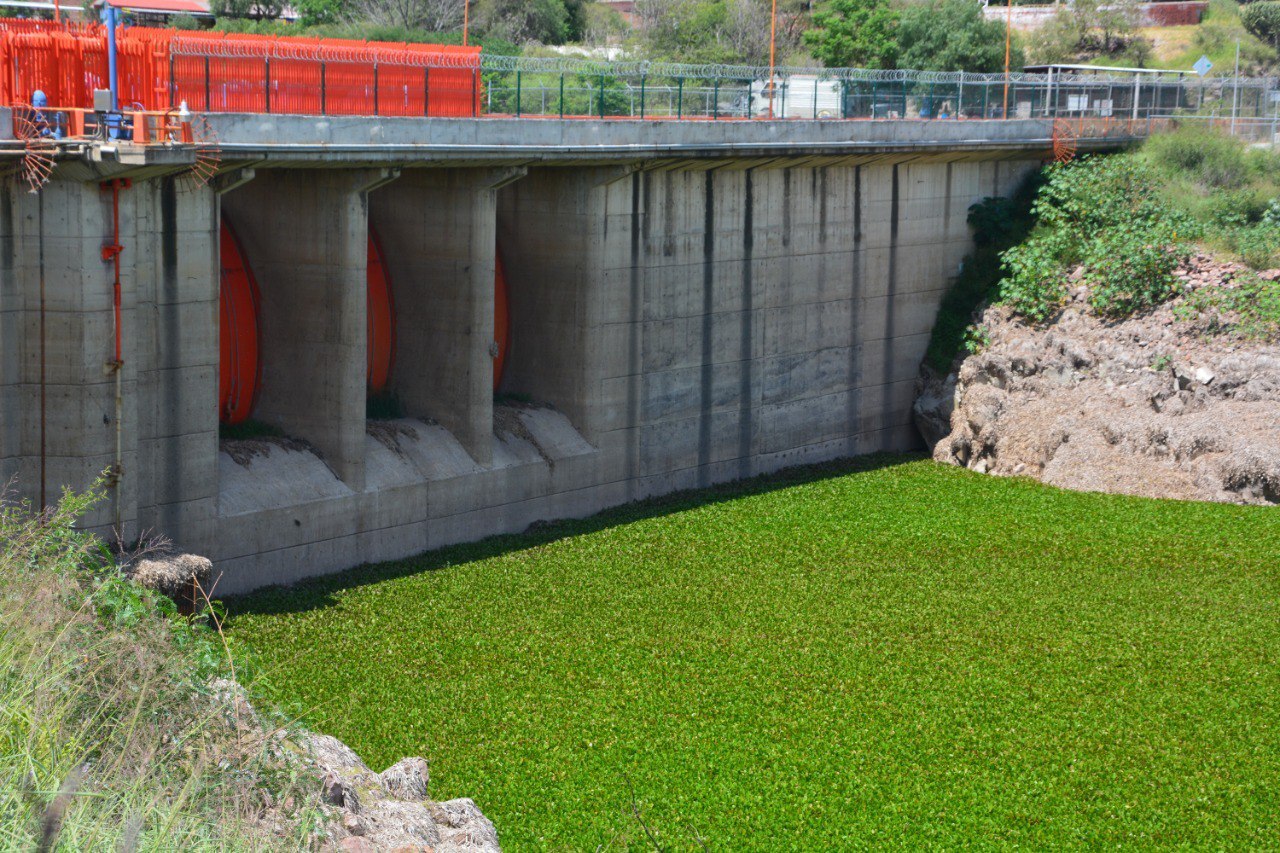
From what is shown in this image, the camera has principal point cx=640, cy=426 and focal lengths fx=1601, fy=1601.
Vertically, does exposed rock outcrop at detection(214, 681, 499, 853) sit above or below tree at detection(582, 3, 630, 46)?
below

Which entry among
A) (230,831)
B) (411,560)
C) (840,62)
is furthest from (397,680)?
(840,62)

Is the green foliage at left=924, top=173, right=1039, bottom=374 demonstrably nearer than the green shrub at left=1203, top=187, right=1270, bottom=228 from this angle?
No

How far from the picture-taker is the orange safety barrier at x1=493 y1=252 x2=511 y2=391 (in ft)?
98.3

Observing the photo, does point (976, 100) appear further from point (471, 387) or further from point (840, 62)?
point (840, 62)

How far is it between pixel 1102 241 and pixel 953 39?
20.8 metres

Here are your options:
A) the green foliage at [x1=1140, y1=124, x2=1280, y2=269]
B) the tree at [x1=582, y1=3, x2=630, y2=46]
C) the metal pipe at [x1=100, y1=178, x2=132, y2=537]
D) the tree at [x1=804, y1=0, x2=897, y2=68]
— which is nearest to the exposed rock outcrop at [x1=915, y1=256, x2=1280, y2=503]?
the green foliage at [x1=1140, y1=124, x2=1280, y2=269]

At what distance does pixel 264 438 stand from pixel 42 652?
13.3 meters

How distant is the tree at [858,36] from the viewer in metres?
58.0

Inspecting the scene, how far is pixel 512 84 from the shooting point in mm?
27281

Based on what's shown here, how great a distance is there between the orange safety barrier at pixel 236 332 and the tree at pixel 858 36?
3690 centimetres

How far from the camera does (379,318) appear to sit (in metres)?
27.8

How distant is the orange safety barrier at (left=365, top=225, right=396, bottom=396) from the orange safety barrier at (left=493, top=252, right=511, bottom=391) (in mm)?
2310

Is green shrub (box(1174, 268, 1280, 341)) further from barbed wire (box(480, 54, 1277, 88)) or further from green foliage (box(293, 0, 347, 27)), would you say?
green foliage (box(293, 0, 347, 27))

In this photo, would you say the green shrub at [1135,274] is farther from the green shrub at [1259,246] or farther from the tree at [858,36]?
the tree at [858,36]
